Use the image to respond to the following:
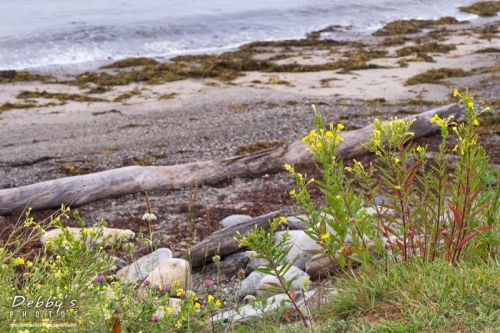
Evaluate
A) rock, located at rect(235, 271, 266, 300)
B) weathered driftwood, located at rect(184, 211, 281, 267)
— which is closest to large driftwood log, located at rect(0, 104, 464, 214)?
weathered driftwood, located at rect(184, 211, 281, 267)

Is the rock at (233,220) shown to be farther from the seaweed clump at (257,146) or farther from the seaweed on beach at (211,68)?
the seaweed on beach at (211,68)

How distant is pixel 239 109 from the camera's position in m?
10.9

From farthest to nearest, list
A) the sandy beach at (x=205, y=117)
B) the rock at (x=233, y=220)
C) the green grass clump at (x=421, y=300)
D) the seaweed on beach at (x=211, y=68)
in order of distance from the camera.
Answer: the seaweed on beach at (x=211, y=68) → the sandy beach at (x=205, y=117) → the rock at (x=233, y=220) → the green grass clump at (x=421, y=300)

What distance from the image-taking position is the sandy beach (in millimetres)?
6656

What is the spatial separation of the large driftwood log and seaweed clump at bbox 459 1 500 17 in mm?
18192

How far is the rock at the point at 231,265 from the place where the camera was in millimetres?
5054

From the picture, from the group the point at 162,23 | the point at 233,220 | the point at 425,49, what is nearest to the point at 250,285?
the point at 233,220

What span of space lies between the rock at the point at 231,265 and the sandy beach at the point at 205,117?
50 cm

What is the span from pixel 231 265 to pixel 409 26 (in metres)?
17.4

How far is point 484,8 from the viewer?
2453 centimetres

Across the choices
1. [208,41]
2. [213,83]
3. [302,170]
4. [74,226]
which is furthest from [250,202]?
[208,41]

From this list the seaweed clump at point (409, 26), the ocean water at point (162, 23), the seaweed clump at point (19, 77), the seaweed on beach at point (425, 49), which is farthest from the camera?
the seaweed clump at point (409, 26)

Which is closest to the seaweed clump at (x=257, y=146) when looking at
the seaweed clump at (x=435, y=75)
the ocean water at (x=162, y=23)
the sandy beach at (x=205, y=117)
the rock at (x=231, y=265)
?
the sandy beach at (x=205, y=117)

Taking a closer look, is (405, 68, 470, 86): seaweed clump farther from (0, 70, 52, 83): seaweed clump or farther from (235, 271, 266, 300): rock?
(235, 271, 266, 300): rock
